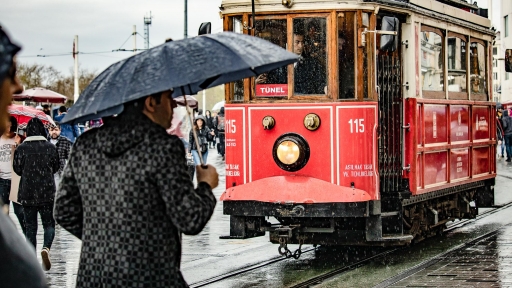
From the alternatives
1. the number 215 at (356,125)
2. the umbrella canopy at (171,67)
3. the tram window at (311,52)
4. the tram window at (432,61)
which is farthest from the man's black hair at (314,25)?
the umbrella canopy at (171,67)

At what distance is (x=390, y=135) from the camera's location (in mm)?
11211

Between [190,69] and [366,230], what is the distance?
19.9 feet

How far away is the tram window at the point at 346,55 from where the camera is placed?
1047 centimetres

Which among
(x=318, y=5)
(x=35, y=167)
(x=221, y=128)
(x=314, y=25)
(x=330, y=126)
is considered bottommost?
(x=35, y=167)

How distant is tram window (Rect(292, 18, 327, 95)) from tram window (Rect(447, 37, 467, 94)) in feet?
9.13

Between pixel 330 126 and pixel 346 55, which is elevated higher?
pixel 346 55

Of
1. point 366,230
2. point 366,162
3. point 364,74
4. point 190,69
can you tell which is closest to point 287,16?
point 364,74

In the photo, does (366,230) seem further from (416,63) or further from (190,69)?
(190,69)

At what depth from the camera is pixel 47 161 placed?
10633 mm

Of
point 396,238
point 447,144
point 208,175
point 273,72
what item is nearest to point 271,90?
point 273,72

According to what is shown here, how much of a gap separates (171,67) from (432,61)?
7.95m

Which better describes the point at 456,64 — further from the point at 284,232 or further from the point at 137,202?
the point at 137,202

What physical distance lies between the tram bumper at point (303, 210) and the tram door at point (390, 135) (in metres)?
0.51

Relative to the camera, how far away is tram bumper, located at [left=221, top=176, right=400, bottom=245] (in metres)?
10.1
